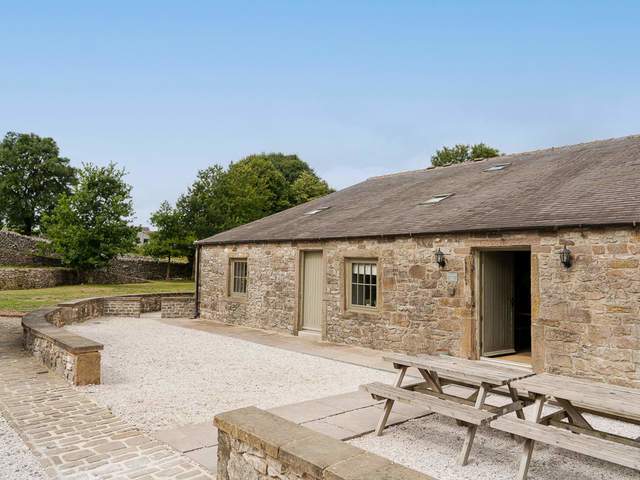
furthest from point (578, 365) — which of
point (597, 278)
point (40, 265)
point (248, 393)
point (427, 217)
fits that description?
point (40, 265)

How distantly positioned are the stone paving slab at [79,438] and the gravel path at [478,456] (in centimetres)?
182

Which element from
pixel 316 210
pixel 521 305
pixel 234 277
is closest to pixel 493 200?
pixel 521 305

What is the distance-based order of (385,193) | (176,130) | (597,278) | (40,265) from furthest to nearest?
(40,265) < (176,130) < (385,193) < (597,278)

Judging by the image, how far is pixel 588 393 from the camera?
3.65 meters

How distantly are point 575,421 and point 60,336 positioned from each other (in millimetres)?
7565

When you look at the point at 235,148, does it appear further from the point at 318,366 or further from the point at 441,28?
the point at 318,366

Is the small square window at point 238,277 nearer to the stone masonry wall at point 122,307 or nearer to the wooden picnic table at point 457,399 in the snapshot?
the stone masonry wall at point 122,307

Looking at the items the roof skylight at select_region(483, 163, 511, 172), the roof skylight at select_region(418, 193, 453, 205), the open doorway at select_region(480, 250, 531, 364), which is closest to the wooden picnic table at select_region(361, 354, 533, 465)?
the open doorway at select_region(480, 250, 531, 364)

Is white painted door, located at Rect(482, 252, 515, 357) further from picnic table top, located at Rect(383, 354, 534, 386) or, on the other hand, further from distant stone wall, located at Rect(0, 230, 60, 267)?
distant stone wall, located at Rect(0, 230, 60, 267)

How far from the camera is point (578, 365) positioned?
23.8 ft

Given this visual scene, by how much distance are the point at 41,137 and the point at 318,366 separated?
53.0m

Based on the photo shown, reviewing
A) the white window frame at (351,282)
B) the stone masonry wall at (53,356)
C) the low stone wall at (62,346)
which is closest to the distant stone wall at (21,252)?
the low stone wall at (62,346)

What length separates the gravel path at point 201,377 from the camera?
574 cm

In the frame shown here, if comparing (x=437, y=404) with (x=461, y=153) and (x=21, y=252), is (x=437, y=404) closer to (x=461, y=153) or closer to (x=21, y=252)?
(x=21, y=252)
